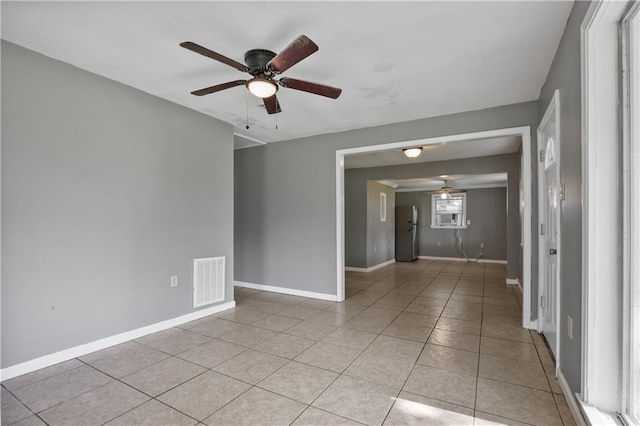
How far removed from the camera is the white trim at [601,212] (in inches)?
59.9

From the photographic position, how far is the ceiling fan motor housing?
2279 mm

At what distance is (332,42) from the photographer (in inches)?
89.3

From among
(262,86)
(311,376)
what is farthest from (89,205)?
(311,376)

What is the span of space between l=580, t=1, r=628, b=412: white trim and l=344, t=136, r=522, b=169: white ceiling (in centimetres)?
296

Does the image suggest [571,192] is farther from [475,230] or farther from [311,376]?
[475,230]

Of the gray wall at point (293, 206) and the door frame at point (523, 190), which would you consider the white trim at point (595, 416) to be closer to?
the door frame at point (523, 190)

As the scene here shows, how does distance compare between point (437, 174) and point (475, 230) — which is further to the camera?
point (475, 230)

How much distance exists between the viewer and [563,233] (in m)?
2.10

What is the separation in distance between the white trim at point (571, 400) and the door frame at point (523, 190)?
126 cm

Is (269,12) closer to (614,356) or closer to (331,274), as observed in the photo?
(614,356)

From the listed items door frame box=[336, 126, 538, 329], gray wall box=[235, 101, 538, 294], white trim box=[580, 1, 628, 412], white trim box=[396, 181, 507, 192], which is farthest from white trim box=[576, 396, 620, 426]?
white trim box=[396, 181, 507, 192]

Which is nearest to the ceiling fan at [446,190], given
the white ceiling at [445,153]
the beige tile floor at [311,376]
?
the white ceiling at [445,153]

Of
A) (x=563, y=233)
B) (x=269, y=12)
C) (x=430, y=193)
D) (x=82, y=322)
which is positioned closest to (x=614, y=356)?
(x=563, y=233)

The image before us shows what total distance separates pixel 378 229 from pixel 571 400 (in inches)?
225
